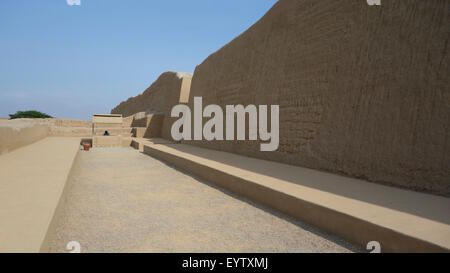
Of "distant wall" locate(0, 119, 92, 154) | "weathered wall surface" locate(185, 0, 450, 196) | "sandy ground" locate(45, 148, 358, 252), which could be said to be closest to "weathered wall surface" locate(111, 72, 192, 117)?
"distant wall" locate(0, 119, 92, 154)

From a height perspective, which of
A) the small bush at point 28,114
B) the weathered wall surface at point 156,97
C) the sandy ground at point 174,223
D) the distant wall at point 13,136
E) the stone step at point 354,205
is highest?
the weathered wall surface at point 156,97

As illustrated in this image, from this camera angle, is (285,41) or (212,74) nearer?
(285,41)

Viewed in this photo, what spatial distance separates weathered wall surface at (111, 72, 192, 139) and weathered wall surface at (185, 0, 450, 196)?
872 cm

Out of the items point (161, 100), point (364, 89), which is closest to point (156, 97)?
point (161, 100)

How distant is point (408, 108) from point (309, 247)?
2.06 metres

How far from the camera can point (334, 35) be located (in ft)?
15.8

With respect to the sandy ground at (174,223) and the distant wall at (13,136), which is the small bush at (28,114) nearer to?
the distant wall at (13,136)

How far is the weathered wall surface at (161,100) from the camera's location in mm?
15531

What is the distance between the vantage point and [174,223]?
318 centimetres

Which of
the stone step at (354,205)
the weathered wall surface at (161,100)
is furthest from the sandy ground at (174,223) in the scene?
the weathered wall surface at (161,100)

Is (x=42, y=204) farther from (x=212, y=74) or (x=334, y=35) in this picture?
(x=212, y=74)

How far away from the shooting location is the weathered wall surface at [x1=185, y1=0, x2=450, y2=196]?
3.25 m

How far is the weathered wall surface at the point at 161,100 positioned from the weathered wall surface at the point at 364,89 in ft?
28.6

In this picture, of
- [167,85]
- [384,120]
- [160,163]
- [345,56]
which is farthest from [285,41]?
[167,85]
